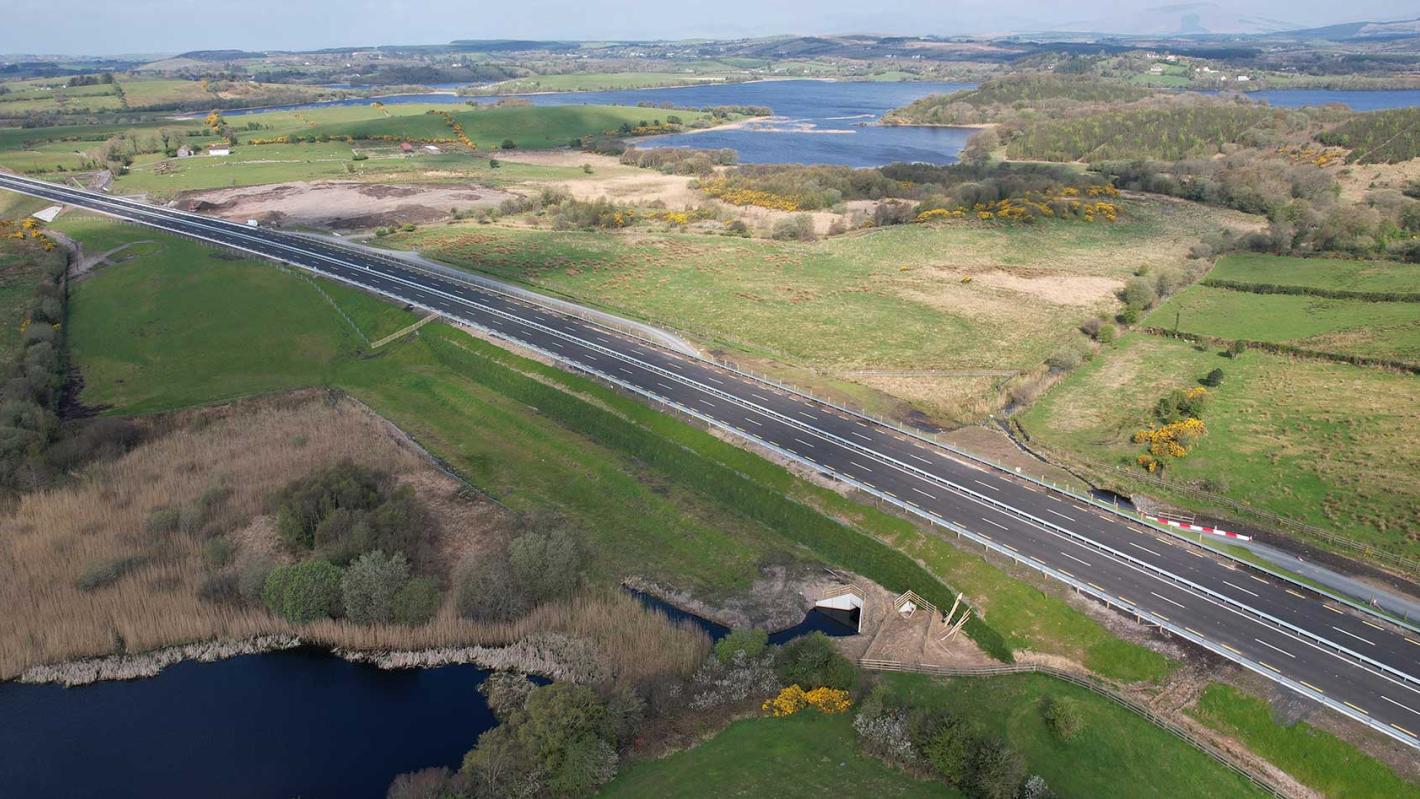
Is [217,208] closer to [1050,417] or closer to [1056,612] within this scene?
[1050,417]

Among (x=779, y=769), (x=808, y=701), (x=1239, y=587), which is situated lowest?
(x=779, y=769)

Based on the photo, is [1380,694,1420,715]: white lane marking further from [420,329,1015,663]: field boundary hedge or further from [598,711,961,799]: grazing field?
[598,711,961,799]: grazing field

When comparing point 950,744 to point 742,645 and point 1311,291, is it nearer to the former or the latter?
point 742,645

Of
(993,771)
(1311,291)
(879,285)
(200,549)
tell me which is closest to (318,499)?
(200,549)

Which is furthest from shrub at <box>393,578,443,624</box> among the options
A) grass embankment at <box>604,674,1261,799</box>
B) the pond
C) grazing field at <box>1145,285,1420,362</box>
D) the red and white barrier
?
grazing field at <box>1145,285,1420,362</box>

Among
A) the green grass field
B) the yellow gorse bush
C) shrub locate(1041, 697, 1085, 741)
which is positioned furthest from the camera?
the green grass field
